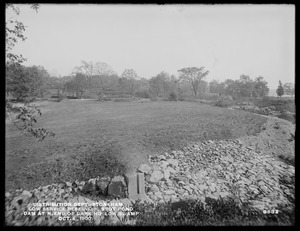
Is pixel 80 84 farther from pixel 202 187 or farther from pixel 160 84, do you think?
pixel 160 84

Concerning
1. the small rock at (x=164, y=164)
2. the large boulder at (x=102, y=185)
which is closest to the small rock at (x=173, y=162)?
the small rock at (x=164, y=164)

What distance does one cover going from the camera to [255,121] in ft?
21.7

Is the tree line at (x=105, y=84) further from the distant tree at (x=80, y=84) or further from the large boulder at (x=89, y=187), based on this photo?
the large boulder at (x=89, y=187)

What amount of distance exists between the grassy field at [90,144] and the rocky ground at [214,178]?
0.35m

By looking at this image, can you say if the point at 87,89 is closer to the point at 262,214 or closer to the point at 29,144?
the point at 29,144

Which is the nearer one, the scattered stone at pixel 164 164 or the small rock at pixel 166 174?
the small rock at pixel 166 174

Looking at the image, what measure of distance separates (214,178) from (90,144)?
14.9ft

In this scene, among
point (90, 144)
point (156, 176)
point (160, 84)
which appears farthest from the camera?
point (160, 84)

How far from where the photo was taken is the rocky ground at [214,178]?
3143mm

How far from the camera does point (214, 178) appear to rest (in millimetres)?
4152

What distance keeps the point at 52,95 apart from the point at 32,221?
6.06 m

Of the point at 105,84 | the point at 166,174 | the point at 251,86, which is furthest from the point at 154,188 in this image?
the point at 105,84

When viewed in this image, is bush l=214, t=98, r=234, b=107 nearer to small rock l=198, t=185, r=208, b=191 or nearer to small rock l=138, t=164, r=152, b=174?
small rock l=198, t=185, r=208, b=191

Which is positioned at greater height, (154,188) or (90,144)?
(90,144)
